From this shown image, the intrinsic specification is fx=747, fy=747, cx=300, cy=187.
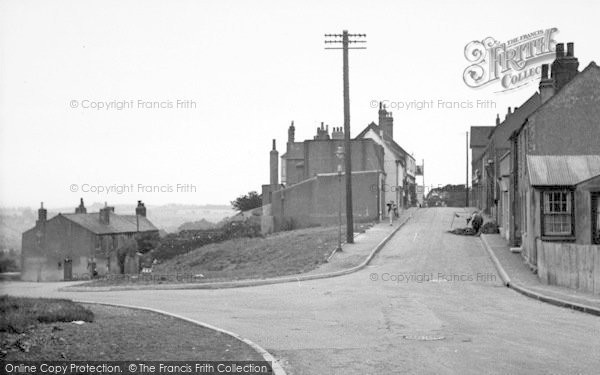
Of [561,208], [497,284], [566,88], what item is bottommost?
[497,284]

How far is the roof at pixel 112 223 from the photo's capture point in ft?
205

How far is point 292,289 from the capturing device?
25250 millimetres

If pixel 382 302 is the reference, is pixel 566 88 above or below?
above

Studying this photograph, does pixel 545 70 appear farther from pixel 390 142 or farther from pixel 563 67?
pixel 390 142

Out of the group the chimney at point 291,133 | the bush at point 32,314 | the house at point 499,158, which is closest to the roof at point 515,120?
the house at point 499,158

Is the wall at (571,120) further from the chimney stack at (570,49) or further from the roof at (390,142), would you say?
the roof at (390,142)

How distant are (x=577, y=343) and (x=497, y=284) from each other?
13575mm

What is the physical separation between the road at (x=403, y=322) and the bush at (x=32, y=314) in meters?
0.76

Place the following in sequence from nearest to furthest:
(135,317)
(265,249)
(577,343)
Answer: (577,343) < (135,317) < (265,249)

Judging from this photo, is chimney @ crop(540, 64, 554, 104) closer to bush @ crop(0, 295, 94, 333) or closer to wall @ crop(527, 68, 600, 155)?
wall @ crop(527, 68, 600, 155)

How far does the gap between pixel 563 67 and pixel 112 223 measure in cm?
4648

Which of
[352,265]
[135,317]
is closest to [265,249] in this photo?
[352,265]

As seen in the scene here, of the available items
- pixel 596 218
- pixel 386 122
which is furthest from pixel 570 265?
pixel 386 122

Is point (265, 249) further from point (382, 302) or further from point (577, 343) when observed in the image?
point (577, 343)
